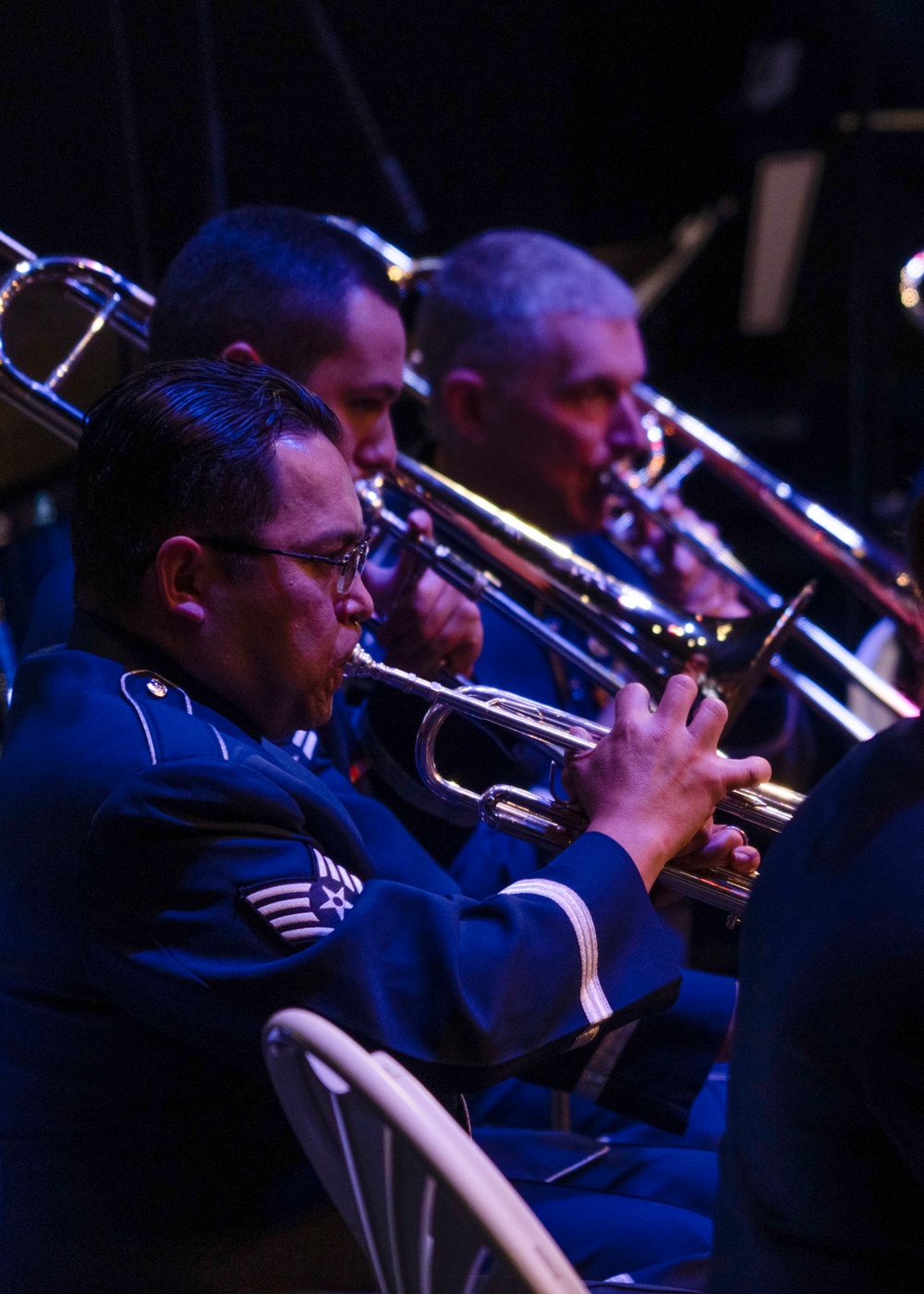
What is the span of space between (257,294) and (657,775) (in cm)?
94

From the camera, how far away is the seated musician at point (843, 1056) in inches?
34.4

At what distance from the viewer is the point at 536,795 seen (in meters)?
1.60

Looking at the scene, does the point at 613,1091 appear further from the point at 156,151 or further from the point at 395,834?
the point at 156,151

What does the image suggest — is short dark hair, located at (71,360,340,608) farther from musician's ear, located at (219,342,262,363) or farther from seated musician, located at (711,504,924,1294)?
seated musician, located at (711,504,924,1294)

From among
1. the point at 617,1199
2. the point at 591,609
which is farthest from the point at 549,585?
the point at 617,1199

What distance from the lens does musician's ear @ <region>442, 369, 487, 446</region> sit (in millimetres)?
2723

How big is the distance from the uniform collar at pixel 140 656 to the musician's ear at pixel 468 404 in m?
1.47

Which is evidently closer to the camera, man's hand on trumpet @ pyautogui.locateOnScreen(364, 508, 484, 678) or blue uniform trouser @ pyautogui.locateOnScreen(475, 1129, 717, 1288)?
blue uniform trouser @ pyautogui.locateOnScreen(475, 1129, 717, 1288)

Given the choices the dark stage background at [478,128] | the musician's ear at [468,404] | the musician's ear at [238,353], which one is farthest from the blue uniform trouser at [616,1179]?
the dark stage background at [478,128]

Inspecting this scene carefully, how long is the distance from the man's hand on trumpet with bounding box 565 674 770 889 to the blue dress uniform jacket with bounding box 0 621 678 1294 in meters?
0.06

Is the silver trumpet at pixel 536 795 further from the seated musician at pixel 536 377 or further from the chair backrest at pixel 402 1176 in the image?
the seated musician at pixel 536 377

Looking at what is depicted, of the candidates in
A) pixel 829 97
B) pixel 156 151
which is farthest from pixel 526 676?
pixel 829 97

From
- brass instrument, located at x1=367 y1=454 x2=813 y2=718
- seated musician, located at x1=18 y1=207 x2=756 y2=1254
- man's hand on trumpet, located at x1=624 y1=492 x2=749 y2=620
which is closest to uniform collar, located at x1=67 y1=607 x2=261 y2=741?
seated musician, located at x1=18 y1=207 x2=756 y2=1254

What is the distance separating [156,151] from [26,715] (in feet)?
5.13
